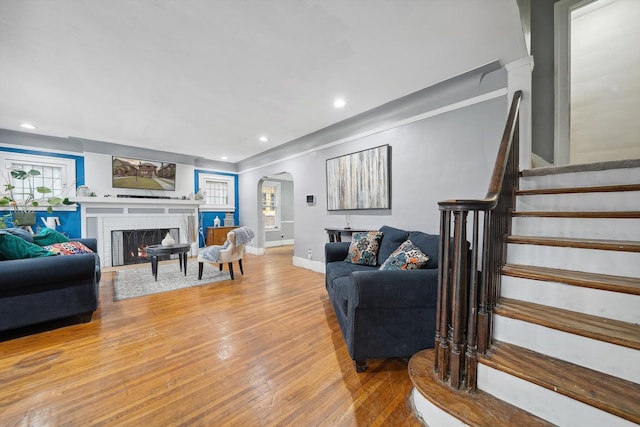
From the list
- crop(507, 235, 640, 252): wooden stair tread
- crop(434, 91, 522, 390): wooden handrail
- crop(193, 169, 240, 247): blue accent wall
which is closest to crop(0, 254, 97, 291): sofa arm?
crop(434, 91, 522, 390): wooden handrail

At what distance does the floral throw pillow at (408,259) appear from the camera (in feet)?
6.48

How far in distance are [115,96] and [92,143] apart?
9.27ft

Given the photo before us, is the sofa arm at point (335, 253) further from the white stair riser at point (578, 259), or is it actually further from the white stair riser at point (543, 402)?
the white stair riser at point (543, 402)

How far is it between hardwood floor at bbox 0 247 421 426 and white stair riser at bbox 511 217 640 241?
137 cm

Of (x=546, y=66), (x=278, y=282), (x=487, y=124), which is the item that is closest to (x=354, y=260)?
(x=278, y=282)

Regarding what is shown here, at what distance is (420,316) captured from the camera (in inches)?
64.6

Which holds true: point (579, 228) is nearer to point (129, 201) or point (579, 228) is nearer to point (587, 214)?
point (587, 214)

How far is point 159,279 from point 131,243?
2184 millimetres

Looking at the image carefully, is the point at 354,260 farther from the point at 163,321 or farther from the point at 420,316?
the point at 163,321

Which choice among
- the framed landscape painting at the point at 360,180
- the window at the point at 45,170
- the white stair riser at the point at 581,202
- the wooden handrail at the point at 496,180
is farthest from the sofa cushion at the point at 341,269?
the window at the point at 45,170

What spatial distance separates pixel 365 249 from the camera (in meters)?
2.81

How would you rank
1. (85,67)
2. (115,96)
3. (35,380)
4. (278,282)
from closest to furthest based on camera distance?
(35,380)
(85,67)
(115,96)
(278,282)

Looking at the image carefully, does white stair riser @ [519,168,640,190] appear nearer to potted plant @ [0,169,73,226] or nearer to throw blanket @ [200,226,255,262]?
throw blanket @ [200,226,255,262]

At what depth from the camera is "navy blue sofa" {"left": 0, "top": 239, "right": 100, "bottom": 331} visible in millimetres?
2041
